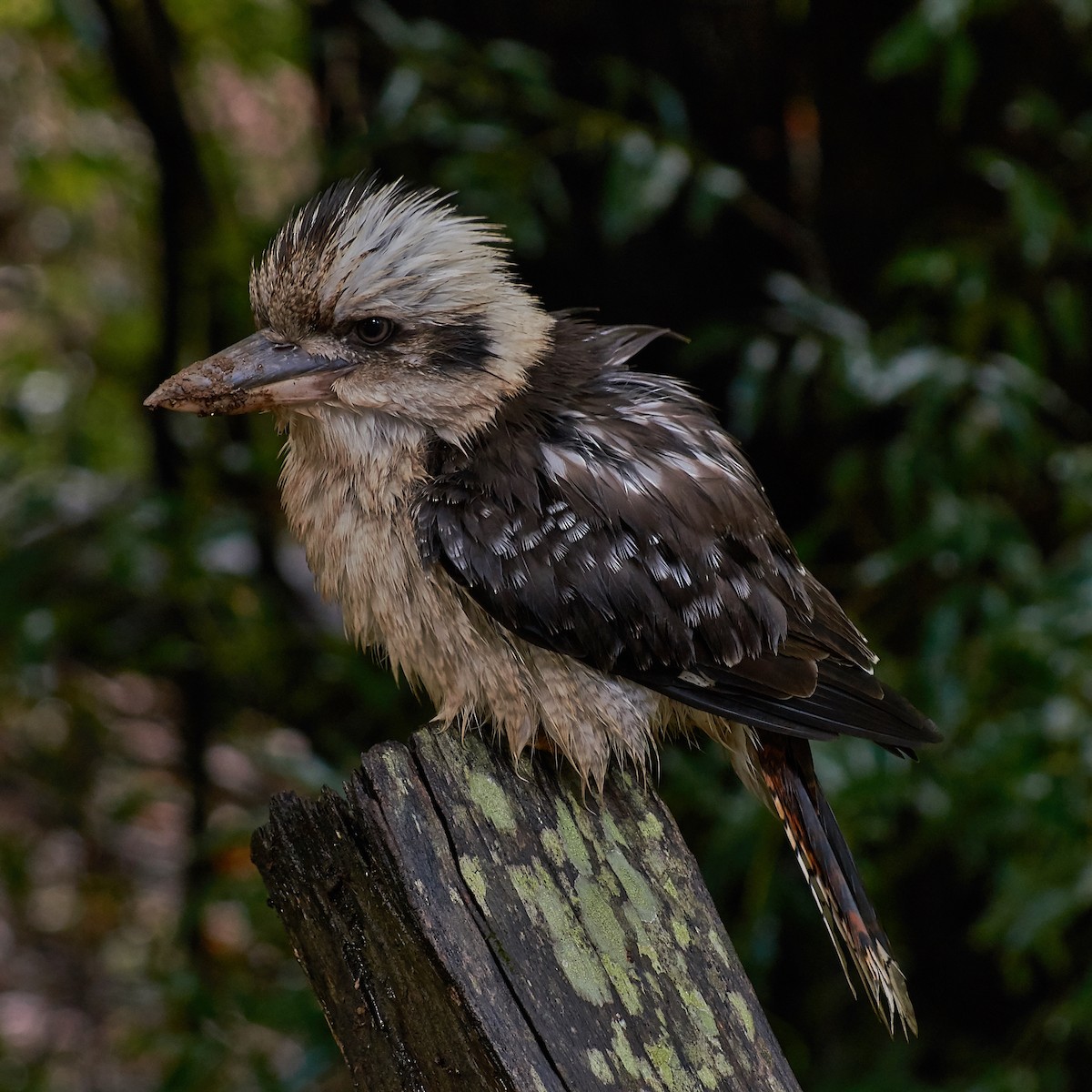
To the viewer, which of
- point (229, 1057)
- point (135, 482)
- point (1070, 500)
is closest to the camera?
point (229, 1057)

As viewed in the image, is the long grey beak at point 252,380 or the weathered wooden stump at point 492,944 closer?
the weathered wooden stump at point 492,944

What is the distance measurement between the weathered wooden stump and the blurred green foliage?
4.92 feet

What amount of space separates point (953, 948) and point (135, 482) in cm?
324

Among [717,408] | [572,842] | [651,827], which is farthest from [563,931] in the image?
[717,408]

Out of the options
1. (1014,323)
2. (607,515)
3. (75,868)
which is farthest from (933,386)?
(75,868)

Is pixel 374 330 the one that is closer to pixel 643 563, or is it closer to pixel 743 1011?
pixel 643 563

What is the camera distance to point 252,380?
251 centimetres

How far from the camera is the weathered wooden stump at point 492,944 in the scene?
158 cm

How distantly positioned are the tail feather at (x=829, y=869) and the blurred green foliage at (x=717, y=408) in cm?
47

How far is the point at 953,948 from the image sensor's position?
4562 mm

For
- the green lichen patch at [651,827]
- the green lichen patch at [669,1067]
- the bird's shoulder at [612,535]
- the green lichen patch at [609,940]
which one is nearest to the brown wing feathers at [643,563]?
the bird's shoulder at [612,535]

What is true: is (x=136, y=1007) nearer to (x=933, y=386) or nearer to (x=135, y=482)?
(x=135, y=482)

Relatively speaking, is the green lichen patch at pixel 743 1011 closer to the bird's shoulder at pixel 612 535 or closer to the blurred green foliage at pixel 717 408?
the bird's shoulder at pixel 612 535

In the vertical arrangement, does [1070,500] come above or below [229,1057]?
above
